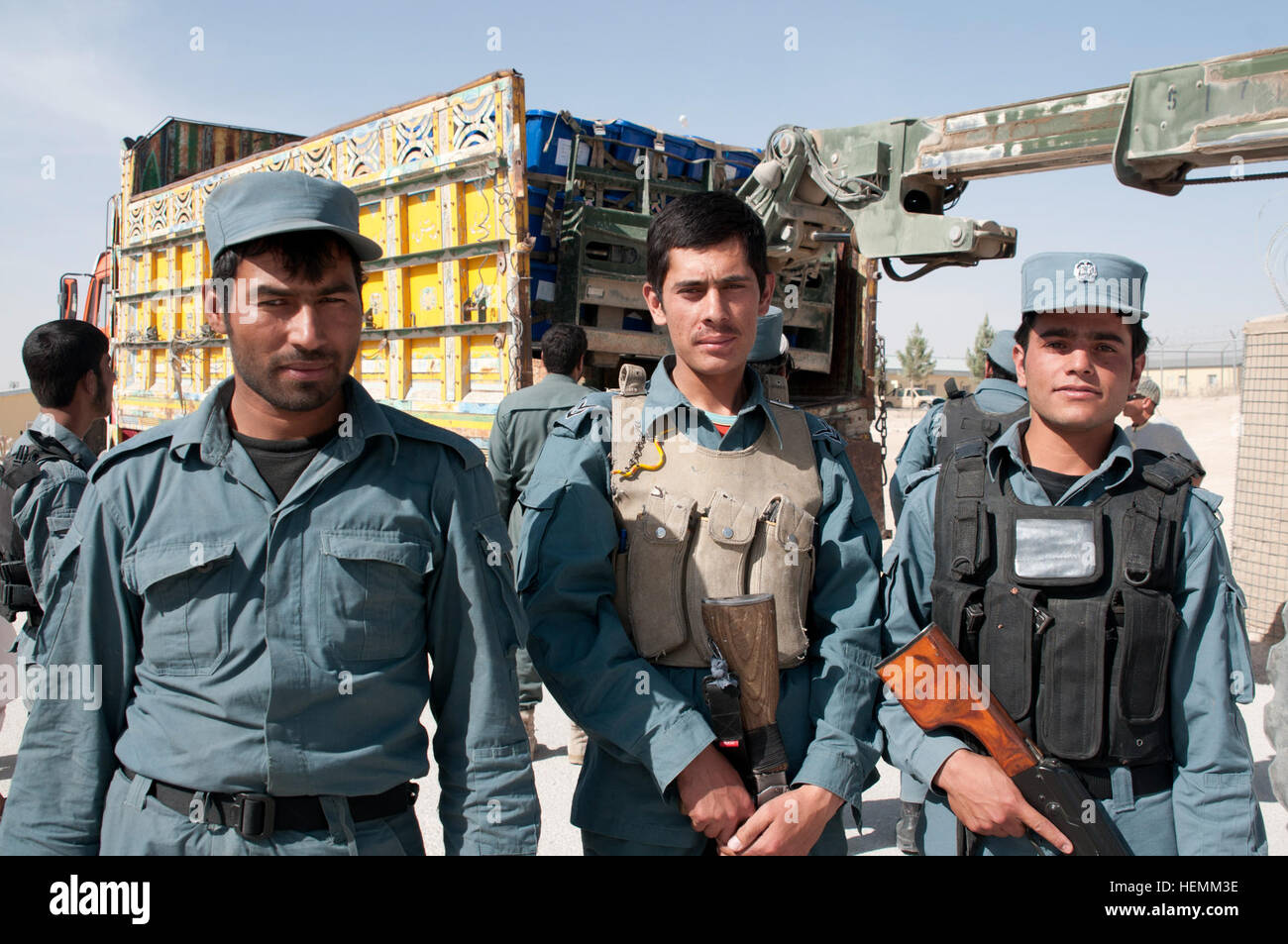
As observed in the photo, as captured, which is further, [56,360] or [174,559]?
[56,360]

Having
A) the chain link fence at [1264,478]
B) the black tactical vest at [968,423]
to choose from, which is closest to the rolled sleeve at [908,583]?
the black tactical vest at [968,423]

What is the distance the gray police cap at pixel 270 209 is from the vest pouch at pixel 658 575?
82 cm

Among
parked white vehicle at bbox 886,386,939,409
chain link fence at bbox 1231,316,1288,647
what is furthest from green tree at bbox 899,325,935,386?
chain link fence at bbox 1231,316,1288,647

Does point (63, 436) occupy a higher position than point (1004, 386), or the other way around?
point (1004, 386)

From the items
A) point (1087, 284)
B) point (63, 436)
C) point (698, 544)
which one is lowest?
point (698, 544)

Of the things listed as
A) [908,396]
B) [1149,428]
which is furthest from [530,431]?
[908,396]

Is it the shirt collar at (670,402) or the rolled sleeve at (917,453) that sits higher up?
the shirt collar at (670,402)

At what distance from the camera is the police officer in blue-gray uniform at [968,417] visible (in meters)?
3.87

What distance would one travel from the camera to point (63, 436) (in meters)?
3.14

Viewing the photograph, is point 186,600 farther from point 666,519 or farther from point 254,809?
point 666,519

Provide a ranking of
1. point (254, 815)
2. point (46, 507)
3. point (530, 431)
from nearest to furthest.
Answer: point (254, 815)
point (46, 507)
point (530, 431)

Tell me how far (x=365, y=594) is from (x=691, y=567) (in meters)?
0.71
